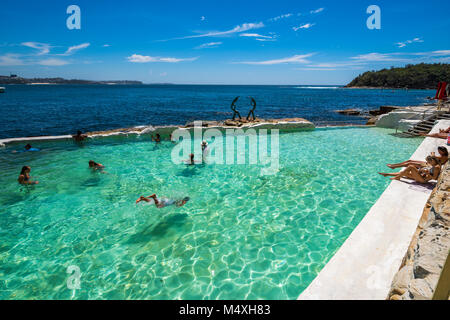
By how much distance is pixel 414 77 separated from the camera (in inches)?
5468

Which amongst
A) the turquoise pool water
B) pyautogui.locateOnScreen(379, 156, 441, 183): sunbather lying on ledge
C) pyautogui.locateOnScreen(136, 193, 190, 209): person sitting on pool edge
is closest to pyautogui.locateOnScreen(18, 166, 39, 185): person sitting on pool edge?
the turquoise pool water

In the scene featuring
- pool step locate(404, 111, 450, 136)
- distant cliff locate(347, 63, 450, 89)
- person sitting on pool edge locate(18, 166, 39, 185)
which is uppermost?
distant cliff locate(347, 63, 450, 89)

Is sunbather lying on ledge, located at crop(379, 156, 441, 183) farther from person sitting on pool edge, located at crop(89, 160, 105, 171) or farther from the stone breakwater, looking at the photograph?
person sitting on pool edge, located at crop(89, 160, 105, 171)

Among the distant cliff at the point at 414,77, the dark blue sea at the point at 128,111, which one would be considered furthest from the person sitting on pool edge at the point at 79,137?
the distant cliff at the point at 414,77

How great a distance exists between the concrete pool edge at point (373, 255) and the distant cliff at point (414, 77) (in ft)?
587

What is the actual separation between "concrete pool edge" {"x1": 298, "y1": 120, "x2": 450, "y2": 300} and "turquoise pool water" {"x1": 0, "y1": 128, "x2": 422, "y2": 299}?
30.5 inches

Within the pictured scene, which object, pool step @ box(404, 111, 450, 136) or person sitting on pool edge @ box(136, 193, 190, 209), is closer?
person sitting on pool edge @ box(136, 193, 190, 209)

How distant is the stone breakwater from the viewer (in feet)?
7.95

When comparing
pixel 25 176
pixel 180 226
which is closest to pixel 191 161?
pixel 180 226

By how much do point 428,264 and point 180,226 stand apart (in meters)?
5.17

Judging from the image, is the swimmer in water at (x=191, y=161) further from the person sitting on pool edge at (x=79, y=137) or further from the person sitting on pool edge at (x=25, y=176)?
the person sitting on pool edge at (x=79, y=137)
